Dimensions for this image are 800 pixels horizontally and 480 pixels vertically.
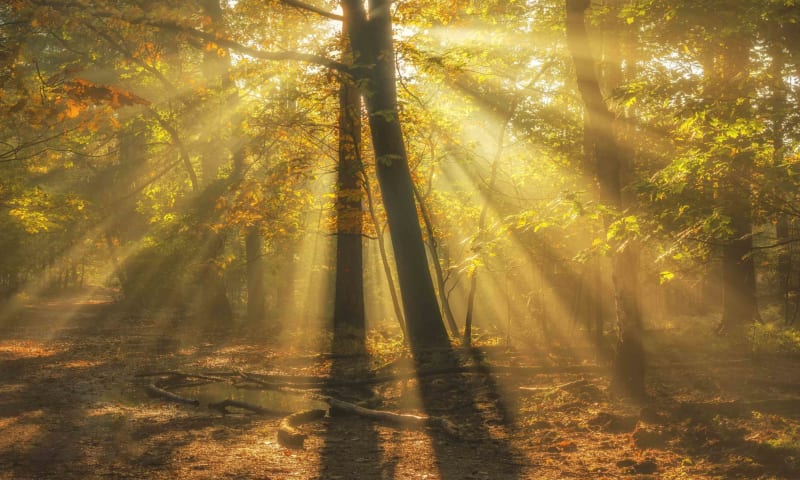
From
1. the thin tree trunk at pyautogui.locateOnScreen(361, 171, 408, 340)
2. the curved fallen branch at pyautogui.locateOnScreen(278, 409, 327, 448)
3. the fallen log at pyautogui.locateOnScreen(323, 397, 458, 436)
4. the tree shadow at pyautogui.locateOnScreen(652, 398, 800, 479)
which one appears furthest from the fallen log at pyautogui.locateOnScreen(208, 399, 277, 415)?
the thin tree trunk at pyautogui.locateOnScreen(361, 171, 408, 340)

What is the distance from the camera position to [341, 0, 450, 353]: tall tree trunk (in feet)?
39.8

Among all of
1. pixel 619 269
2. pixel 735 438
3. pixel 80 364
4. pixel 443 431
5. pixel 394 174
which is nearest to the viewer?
pixel 735 438

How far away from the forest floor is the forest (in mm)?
50

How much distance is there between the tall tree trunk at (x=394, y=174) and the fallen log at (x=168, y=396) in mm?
4089

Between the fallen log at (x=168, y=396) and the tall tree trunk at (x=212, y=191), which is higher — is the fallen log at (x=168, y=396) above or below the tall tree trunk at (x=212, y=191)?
below

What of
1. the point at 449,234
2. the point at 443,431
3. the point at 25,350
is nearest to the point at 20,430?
the point at 443,431

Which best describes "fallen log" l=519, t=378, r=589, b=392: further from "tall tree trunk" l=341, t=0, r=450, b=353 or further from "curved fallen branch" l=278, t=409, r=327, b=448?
"curved fallen branch" l=278, t=409, r=327, b=448

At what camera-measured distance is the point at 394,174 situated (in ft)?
41.3

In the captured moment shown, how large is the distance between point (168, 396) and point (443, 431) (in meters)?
4.73

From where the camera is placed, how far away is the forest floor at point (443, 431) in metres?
6.25

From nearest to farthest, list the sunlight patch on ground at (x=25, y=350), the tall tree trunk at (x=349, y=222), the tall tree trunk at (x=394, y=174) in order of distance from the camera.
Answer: the tall tree trunk at (x=394, y=174), the tall tree trunk at (x=349, y=222), the sunlight patch on ground at (x=25, y=350)

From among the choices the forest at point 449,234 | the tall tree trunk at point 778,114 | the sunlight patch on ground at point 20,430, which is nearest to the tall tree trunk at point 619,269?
the forest at point 449,234

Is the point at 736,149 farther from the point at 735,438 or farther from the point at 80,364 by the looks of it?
the point at 80,364

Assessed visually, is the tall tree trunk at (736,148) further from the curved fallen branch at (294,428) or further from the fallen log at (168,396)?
the fallen log at (168,396)
